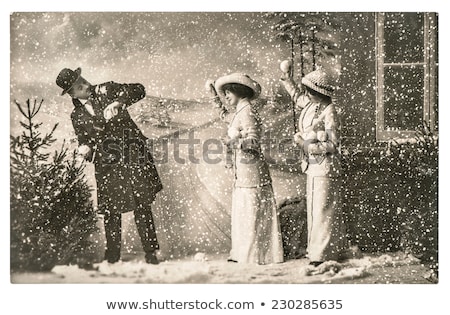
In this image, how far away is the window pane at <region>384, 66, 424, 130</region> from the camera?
3580mm

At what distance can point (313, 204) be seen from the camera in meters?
3.52

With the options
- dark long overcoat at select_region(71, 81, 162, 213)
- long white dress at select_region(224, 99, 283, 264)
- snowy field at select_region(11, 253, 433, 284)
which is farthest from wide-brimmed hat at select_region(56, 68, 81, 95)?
snowy field at select_region(11, 253, 433, 284)

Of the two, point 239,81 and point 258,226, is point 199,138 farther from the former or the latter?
point 258,226

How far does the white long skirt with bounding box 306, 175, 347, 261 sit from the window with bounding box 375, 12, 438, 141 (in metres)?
0.43

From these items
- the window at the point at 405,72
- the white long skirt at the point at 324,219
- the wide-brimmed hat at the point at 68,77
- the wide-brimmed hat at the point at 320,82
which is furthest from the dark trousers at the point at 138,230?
the window at the point at 405,72

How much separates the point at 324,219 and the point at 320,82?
78cm

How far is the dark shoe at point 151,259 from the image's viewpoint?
3.55 m

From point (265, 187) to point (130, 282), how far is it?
3.12 ft

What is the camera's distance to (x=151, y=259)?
3549 mm

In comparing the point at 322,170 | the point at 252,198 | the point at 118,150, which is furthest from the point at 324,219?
the point at 118,150

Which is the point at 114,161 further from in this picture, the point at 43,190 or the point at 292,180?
the point at 292,180

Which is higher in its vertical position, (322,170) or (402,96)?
(402,96)

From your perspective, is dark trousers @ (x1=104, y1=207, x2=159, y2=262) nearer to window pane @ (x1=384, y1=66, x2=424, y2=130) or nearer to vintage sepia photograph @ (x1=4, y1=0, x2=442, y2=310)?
vintage sepia photograph @ (x1=4, y1=0, x2=442, y2=310)
